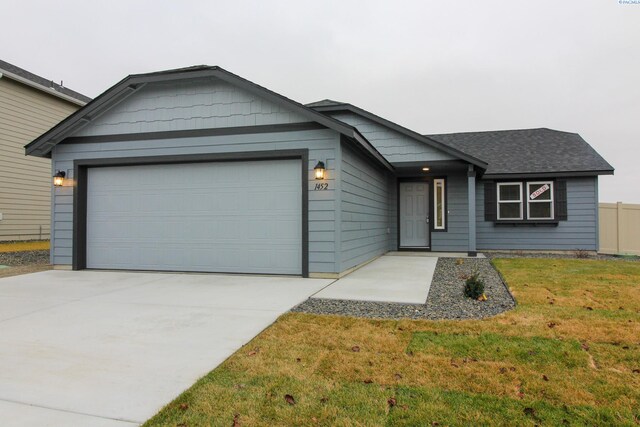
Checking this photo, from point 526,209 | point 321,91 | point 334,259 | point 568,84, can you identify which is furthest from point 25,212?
point 568,84

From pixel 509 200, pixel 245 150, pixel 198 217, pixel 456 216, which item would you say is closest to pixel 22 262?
pixel 198 217

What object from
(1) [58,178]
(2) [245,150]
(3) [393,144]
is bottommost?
(1) [58,178]

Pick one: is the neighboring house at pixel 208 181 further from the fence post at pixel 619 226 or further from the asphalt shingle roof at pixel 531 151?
the fence post at pixel 619 226

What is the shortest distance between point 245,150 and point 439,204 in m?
7.09

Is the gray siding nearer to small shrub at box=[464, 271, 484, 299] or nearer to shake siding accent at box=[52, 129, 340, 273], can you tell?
shake siding accent at box=[52, 129, 340, 273]

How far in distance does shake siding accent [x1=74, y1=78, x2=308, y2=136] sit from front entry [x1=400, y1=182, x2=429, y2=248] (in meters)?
6.31

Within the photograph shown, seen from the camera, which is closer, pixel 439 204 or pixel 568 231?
pixel 568 231

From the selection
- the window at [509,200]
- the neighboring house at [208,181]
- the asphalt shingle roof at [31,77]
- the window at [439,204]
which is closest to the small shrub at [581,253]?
the window at [509,200]

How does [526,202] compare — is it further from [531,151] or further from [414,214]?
[414,214]

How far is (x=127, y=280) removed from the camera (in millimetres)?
7020

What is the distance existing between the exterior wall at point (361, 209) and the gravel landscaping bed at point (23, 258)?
7.58 meters

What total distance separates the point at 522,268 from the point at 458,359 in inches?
244

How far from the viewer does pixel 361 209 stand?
8875 mm

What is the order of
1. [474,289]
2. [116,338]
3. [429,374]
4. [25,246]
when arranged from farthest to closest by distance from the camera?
[25,246], [474,289], [116,338], [429,374]
